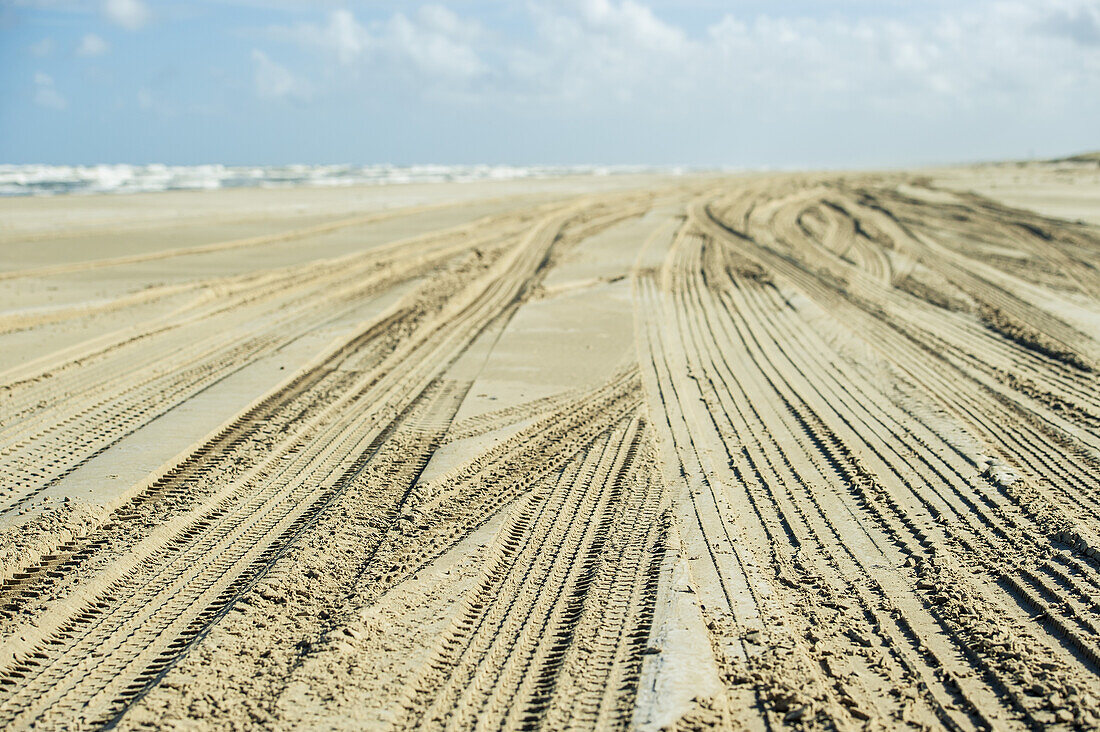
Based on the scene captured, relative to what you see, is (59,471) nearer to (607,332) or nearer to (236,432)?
(236,432)

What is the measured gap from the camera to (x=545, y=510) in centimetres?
473

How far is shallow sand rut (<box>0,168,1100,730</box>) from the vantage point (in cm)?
315

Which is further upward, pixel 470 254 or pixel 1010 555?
pixel 470 254

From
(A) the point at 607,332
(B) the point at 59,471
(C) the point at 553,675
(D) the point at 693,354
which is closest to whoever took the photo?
(C) the point at 553,675

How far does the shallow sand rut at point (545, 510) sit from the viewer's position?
10.3ft

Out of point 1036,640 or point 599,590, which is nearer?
point 1036,640

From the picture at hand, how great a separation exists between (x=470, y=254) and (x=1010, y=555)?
11.8 meters

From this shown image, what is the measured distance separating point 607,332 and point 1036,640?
605 cm

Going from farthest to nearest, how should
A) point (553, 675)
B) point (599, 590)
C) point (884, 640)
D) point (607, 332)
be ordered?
point (607, 332), point (599, 590), point (884, 640), point (553, 675)

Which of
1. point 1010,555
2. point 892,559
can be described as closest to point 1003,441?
point 1010,555

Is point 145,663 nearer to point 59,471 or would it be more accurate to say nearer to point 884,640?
point 59,471

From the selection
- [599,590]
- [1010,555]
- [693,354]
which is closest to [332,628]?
[599,590]

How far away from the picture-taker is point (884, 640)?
345 cm

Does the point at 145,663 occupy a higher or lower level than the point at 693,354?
lower
